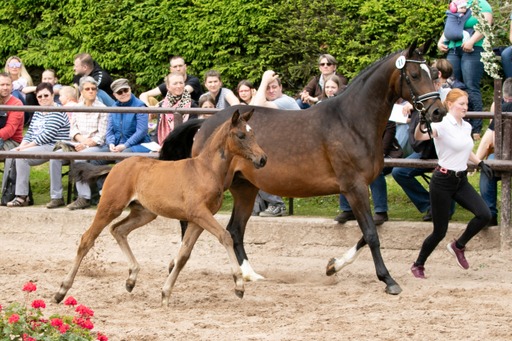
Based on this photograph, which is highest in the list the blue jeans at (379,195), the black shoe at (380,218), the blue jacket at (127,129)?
the blue jacket at (127,129)

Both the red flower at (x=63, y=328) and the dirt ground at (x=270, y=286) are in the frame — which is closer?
the red flower at (x=63, y=328)

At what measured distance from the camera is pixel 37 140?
13.2m

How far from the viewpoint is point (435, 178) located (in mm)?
9828

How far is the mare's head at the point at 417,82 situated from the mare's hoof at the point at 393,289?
1.48 m

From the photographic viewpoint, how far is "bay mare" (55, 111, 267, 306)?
8.75 m

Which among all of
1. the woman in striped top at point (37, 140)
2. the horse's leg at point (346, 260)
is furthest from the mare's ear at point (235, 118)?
the woman in striped top at point (37, 140)

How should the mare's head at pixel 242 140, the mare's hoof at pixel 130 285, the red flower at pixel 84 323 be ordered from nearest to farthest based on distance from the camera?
the red flower at pixel 84 323 → the mare's head at pixel 242 140 → the mare's hoof at pixel 130 285

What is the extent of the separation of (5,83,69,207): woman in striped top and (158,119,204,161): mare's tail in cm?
301

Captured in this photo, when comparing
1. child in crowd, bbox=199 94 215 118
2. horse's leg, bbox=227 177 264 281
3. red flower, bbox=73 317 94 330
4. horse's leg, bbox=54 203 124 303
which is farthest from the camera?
Answer: child in crowd, bbox=199 94 215 118

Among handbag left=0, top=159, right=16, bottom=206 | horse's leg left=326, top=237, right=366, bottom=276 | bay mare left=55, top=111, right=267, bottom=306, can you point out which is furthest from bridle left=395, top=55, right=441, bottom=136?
handbag left=0, top=159, right=16, bottom=206

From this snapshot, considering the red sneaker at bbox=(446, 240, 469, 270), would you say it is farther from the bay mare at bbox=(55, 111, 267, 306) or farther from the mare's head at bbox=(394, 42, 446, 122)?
the bay mare at bbox=(55, 111, 267, 306)

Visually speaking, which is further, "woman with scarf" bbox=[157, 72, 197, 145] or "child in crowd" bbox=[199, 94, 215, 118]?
"woman with scarf" bbox=[157, 72, 197, 145]

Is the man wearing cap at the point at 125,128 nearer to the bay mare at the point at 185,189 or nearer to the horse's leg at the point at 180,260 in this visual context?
the bay mare at the point at 185,189

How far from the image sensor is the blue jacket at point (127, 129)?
1270 centimetres
